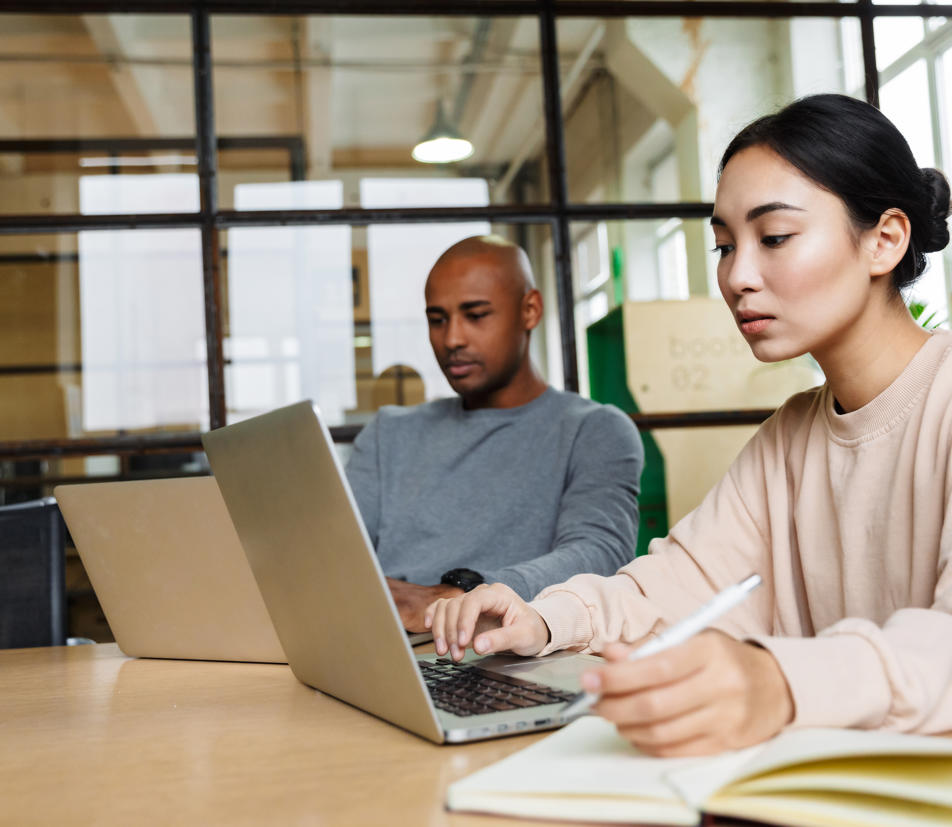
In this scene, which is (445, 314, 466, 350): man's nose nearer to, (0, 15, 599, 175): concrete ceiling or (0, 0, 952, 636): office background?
(0, 0, 952, 636): office background

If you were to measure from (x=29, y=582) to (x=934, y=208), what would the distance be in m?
1.45

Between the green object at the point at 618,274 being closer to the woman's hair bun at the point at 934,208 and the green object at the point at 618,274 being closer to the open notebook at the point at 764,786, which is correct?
the woman's hair bun at the point at 934,208

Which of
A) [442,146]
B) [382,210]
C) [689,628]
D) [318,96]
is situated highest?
[318,96]

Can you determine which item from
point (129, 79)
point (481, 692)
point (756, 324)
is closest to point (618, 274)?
point (129, 79)

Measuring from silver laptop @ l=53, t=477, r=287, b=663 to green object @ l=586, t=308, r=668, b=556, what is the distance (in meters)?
1.74

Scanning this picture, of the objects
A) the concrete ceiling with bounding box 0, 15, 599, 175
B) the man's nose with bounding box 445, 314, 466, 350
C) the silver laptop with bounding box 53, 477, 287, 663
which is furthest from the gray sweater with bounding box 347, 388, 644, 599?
the concrete ceiling with bounding box 0, 15, 599, 175

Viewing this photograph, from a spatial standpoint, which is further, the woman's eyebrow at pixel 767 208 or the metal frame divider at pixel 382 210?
the metal frame divider at pixel 382 210

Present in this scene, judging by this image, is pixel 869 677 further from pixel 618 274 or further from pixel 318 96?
pixel 318 96

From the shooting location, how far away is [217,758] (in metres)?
0.76

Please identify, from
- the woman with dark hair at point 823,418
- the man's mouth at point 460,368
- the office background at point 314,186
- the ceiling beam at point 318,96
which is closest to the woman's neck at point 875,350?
the woman with dark hair at point 823,418

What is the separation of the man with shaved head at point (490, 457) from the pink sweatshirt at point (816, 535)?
0.49 meters

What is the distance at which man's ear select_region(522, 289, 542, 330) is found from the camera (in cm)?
217

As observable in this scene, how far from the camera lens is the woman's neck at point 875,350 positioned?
105cm

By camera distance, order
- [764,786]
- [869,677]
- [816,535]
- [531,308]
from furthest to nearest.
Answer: [531,308]
[816,535]
[869,677]
[764,786]
